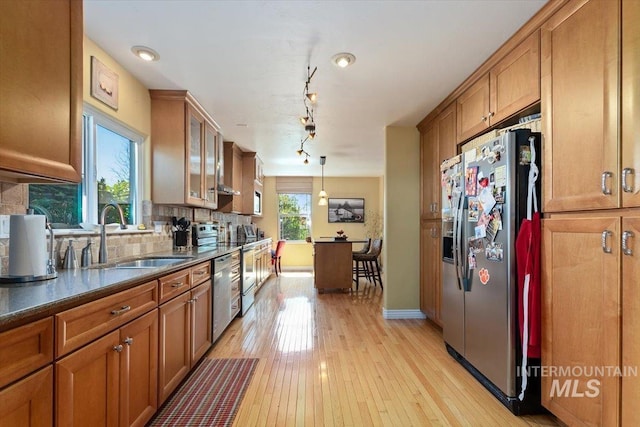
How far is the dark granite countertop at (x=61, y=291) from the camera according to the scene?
3.31 ft

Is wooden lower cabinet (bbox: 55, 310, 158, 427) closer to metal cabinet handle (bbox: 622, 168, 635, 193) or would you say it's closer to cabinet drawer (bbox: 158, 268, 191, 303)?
cabinet drawer (bbox: 158, 268, 191, 303)

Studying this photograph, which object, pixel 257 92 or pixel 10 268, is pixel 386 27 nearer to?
pixel 257 92

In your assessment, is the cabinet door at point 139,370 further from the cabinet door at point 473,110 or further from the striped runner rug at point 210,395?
the cabinet door at point 473,110

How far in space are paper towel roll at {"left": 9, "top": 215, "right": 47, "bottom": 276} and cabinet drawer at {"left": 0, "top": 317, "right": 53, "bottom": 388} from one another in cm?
56

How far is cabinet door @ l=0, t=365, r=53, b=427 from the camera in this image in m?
0.95

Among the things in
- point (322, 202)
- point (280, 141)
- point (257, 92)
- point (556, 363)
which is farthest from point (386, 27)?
point (322, 202)

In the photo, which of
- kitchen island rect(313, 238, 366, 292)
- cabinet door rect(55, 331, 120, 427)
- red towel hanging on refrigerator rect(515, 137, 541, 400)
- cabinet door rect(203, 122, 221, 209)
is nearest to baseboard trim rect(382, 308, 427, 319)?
kitchen island rect(313, 238, 366, 292)

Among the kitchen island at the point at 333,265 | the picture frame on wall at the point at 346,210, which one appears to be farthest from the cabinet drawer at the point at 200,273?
the picture frame on wall at the point at 346,210

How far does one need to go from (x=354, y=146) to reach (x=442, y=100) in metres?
2.03

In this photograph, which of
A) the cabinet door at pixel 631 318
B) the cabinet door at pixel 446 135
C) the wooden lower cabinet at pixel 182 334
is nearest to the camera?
the cabinet door at pixel 631 318

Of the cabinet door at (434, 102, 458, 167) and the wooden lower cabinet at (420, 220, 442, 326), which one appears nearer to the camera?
the cabinet door at (434, 102, 458, 167)

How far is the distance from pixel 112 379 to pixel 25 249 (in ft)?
2.32

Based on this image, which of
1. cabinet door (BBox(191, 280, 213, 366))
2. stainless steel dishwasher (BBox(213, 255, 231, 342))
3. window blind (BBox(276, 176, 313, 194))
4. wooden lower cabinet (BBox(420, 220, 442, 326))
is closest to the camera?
cabinet door (BBox(191, 280, 213, 366))

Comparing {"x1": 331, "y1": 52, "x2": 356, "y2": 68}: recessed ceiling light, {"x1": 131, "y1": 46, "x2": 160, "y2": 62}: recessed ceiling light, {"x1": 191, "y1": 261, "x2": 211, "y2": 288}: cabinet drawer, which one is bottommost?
{"x1": 191, "y1": 261, "x2": 211, "y2": 288}: cabinet drawer
